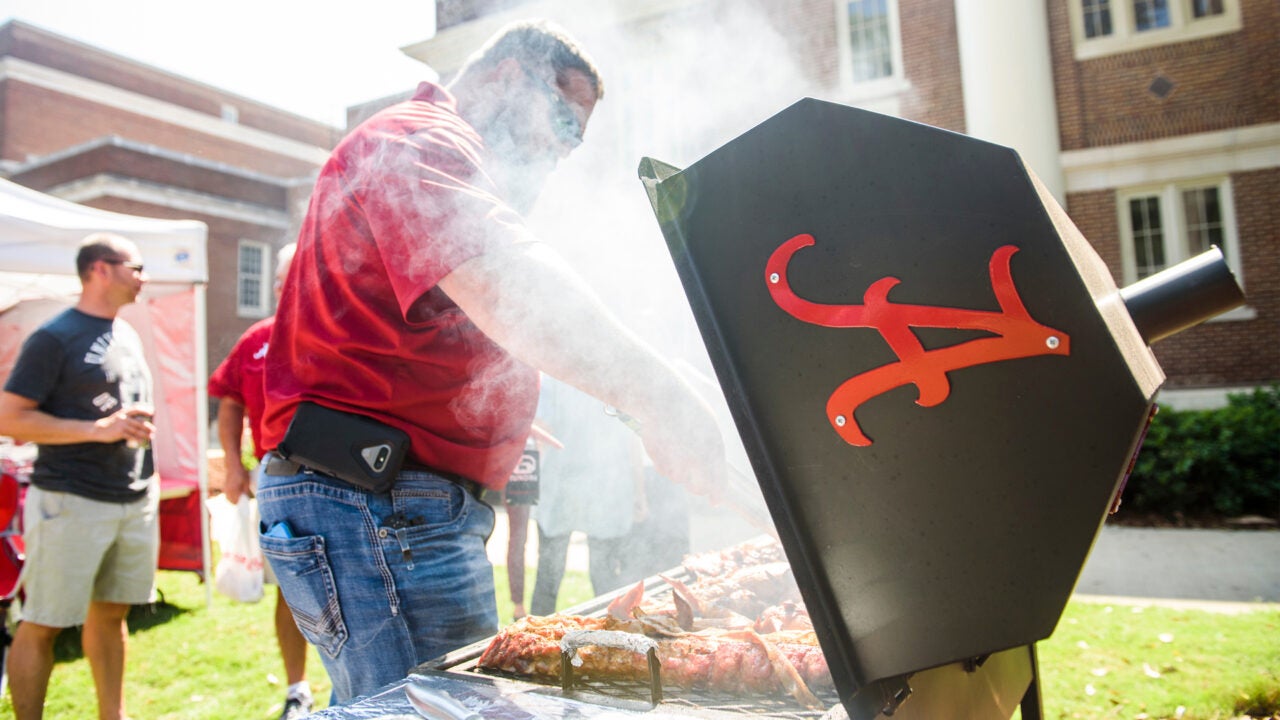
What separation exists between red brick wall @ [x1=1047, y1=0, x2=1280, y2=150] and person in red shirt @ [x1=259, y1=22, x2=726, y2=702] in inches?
470

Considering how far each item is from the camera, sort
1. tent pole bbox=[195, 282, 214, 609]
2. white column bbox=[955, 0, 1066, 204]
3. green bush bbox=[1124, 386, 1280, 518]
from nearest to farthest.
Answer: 1. tent pole bbox=[195, 282, 214, 609]
2. green bush bbox=[1124, 386, 1280, 518]
3. white column bbox=[955, 0, 1066, 204]

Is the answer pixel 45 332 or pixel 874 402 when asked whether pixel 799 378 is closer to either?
pixel 874 402

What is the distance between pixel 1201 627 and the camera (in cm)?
394

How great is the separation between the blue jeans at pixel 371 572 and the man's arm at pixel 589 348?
0.50 m

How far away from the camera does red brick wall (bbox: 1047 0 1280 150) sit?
10156mm

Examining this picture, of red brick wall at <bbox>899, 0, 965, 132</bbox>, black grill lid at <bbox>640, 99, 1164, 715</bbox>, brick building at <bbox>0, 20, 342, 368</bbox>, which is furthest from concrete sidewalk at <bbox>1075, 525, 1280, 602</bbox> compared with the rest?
brick building at <bbox>0, 20, 342, 368</bbox>

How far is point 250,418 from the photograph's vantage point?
3.62 meters

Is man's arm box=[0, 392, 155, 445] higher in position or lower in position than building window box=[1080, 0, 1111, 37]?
lower

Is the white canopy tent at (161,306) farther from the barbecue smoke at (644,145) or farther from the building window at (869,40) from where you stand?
the building window at (869,40)

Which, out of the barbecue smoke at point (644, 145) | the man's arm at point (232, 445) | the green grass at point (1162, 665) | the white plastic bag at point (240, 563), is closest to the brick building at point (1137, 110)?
the barbecue smoke at point (644, 145)

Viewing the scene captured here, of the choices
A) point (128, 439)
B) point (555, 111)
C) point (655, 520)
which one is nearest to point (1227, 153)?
point (655, 520)

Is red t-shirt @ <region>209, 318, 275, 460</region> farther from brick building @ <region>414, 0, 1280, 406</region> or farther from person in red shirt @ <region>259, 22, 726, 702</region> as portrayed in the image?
brick building @ <region>414, 0, 1280, 406</region>

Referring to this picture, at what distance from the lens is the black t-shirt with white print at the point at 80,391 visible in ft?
10.6


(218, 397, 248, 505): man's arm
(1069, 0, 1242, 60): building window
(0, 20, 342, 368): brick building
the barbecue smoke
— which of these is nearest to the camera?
(218, 397, 248, 505): man's arm
